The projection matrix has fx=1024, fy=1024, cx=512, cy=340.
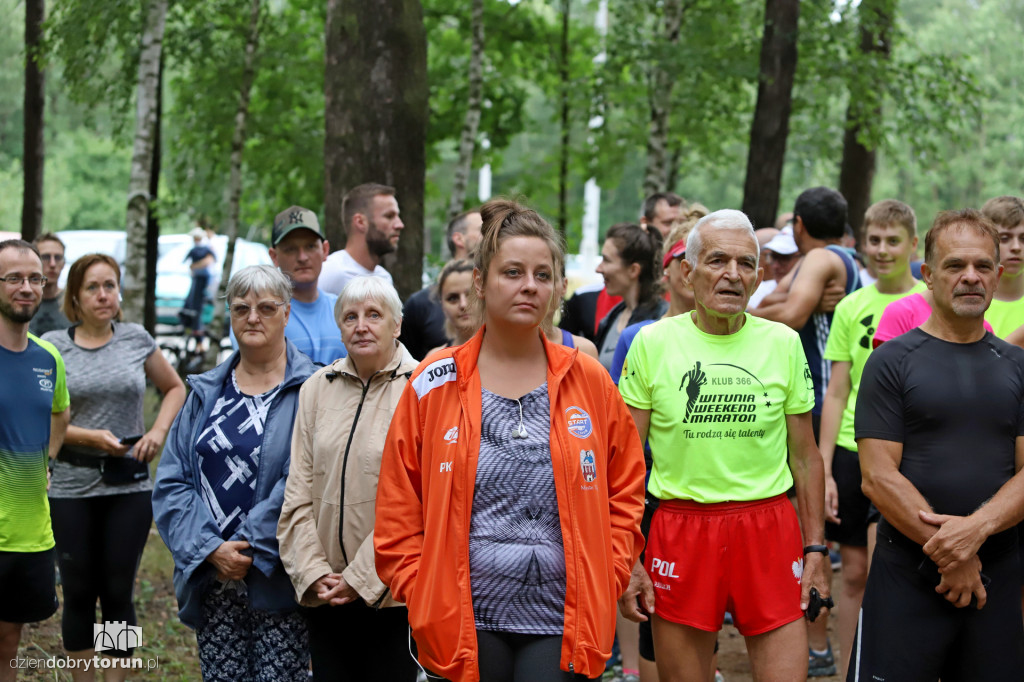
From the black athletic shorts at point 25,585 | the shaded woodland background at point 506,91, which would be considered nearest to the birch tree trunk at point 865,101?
the shaded woodland background at point 506,91

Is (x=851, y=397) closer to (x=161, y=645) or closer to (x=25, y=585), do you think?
(x=25, y=585)

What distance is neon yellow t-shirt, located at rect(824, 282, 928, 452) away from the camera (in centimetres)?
536

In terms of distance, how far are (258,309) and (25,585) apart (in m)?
1.98

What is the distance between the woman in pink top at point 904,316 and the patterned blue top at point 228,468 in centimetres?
287

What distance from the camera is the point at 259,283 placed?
466 centimetres

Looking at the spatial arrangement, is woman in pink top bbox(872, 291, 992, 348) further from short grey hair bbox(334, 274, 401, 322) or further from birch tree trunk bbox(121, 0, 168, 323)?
birch tree trunk bbox(121, 0, 168, 323)

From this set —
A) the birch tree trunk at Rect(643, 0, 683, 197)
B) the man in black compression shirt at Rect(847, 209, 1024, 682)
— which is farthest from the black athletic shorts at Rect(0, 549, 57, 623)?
the birch tree trunk at Rect(643, 0, 683, 197)

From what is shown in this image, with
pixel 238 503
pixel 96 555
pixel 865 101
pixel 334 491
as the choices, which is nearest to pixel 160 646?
pixel 96 555

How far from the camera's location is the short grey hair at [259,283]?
4.66 metres

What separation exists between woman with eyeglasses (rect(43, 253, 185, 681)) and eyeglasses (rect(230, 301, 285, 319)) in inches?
55.4

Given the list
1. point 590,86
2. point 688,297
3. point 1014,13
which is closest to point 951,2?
point 1014,13

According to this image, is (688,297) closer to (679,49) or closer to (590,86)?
(679,49)

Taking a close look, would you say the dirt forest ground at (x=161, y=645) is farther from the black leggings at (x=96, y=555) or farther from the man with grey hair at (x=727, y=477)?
the man with grey hair at (x=727, y=477)

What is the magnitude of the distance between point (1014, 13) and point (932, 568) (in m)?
54.1
